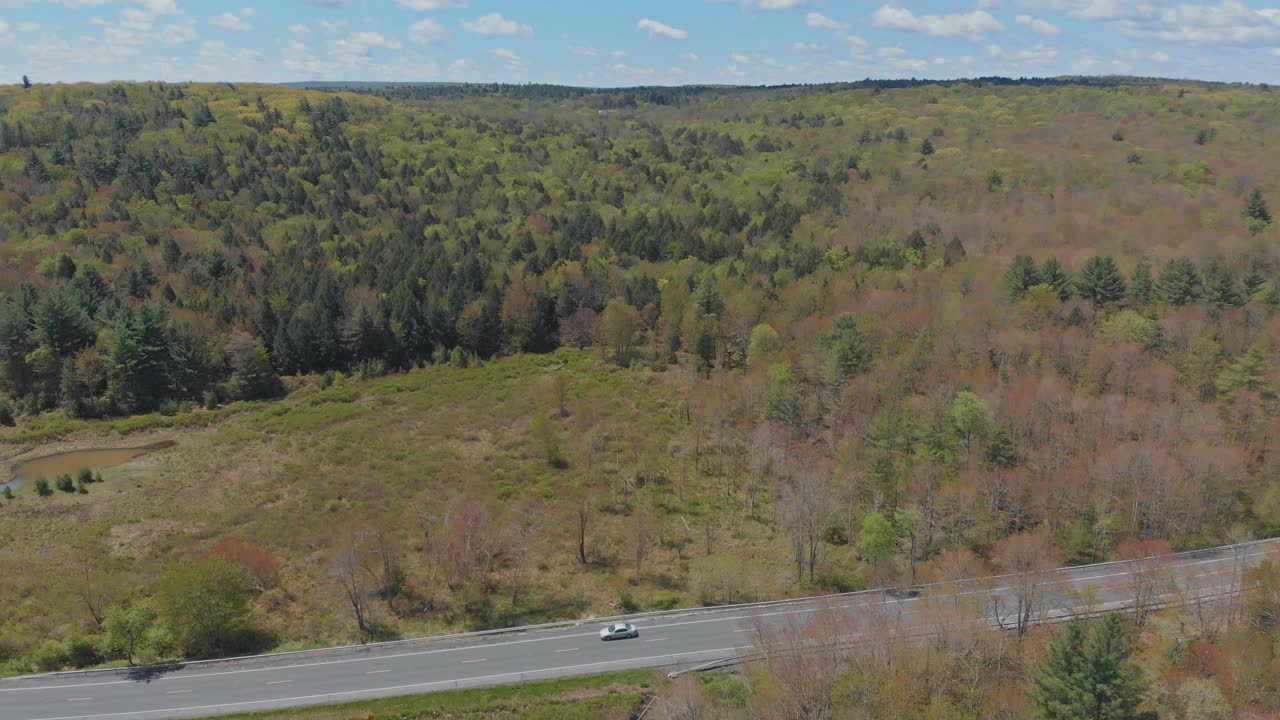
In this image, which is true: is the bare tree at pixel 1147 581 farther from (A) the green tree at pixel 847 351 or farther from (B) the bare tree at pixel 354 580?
(B) the bare tree at pixel 354 580

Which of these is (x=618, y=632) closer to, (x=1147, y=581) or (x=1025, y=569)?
(x=1025, y=569)

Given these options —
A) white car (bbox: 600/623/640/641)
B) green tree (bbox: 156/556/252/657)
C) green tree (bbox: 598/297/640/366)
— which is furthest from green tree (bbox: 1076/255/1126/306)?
green tree (bbox: 156/556/252/657)

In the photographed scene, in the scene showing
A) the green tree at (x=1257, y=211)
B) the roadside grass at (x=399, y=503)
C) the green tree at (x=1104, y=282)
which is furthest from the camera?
the green tree at (x=1257, y=211)

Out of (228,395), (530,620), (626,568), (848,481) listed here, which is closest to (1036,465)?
(848,481)

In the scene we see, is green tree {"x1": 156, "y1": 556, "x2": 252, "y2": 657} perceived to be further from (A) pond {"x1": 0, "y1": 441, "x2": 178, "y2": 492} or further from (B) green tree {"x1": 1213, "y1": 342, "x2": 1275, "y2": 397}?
(B) green tree {"x1": 1213, "y1": 342, "x2": 1275, "y2": 397}

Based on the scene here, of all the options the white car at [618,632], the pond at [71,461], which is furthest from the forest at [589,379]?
the white car at [618,632]

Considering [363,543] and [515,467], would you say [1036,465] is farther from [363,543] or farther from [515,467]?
[363,543]

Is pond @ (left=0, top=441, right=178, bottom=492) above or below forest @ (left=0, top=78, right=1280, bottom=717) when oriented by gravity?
below
